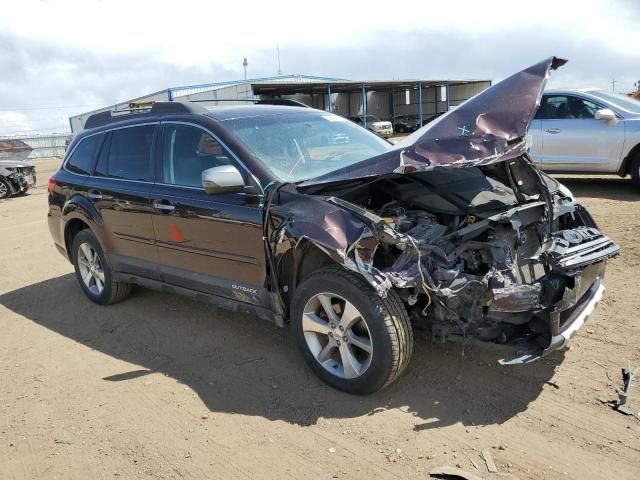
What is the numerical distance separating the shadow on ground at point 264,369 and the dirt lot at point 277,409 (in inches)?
0.5

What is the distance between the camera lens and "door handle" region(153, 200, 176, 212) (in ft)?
14.0

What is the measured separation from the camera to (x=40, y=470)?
302 cm

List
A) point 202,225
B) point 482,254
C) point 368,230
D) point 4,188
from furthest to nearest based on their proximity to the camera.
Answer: point 4,188 < point 202,225 < point 482,254 < point 368,230

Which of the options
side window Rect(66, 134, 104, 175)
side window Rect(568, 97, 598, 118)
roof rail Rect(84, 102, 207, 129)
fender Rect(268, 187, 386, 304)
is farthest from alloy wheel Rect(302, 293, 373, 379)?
side window Rect(568, 97, 598, 118)

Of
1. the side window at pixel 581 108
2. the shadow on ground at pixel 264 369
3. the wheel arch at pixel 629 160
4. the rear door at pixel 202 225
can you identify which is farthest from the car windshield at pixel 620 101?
the rear door at pixel 202 225

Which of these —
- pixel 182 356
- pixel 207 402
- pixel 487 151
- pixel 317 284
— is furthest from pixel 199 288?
pixel 487 151

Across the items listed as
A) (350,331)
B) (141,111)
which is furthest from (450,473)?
(141,111)

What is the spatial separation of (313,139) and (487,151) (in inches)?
60.9

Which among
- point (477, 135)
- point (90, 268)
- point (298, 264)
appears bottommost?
point (90, 268)

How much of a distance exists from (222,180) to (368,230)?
110cm

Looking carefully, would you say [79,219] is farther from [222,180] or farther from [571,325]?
[571,325]

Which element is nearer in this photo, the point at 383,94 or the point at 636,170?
the point at 636,170

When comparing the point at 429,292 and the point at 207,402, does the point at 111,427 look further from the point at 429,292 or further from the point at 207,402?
the point at 429,292

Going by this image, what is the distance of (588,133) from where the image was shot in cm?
844
